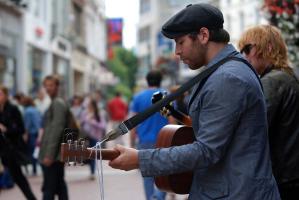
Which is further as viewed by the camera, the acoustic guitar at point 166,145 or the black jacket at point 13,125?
the black jacket at point 13,125

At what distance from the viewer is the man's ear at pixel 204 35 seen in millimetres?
3066

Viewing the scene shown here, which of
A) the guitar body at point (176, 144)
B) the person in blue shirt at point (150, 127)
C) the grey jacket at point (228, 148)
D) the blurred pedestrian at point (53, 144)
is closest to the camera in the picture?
the grey jacket at point (228, 148)

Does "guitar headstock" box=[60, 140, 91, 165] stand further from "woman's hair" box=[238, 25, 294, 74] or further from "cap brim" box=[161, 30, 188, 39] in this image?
"woman's hair" box=[238, 25, 294, 74]

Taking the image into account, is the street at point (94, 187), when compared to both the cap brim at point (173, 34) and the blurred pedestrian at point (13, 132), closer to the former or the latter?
the blurred pedestrian at point (13, 132)

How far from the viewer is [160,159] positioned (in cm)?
299

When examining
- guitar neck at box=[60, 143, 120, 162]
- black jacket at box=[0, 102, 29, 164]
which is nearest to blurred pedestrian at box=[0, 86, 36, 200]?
black jacket at box=[0, 102, 29, 164]

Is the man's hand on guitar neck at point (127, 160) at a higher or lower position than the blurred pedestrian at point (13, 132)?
higher

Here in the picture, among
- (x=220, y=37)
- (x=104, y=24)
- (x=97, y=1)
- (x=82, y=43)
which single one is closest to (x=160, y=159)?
(x=220, y=37)

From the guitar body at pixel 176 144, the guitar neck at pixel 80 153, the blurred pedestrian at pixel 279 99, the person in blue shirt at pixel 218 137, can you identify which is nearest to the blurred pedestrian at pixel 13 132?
the blurred pedestrian at pixel 279 99

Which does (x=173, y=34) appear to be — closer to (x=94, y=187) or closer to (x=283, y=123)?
(x=283, y=123)

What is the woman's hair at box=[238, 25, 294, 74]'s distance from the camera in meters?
4.13

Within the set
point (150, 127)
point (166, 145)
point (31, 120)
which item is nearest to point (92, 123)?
point (31, 120)

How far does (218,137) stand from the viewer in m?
2.92

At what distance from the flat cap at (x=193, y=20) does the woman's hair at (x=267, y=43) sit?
3.50ft
